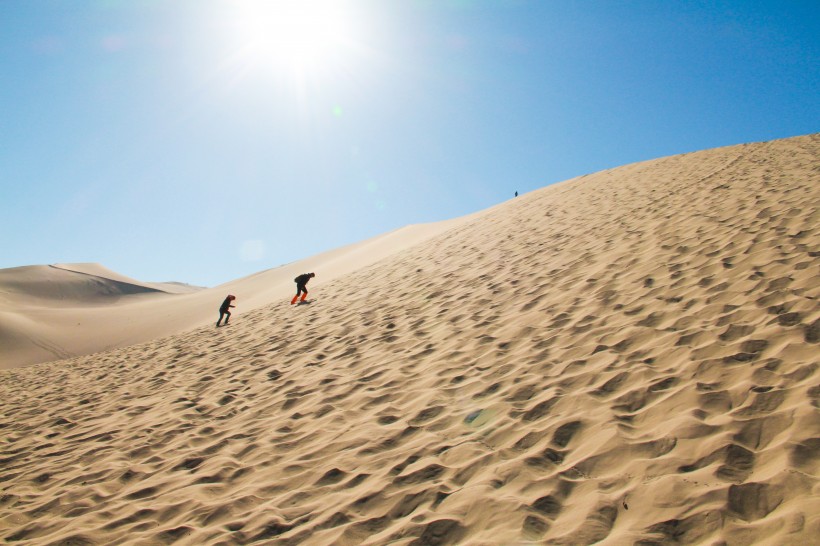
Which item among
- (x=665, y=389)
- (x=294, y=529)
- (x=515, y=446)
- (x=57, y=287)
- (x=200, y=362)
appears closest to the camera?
(x=294, y=529)

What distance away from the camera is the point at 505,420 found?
3314mm

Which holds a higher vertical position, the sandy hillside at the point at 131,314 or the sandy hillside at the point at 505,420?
the sandy hillside at the point at 131,314

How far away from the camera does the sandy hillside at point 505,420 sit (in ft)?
7.65

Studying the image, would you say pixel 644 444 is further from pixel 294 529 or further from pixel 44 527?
pixel 44 527

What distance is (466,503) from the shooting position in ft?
8.27

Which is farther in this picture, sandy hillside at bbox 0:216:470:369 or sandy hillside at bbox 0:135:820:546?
sandy hillside at bbox 0:216:470:369

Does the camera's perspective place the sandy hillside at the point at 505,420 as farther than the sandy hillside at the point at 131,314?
No

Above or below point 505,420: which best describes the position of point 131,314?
above

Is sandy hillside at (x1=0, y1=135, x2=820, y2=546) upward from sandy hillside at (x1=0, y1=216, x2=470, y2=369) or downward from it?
downward

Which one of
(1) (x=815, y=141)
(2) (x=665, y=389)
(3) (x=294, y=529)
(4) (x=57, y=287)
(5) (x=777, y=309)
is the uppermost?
(4) (x=57, y=287)

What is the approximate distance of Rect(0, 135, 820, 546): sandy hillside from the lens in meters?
2.33

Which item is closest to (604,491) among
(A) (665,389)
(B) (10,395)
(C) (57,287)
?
(A) (665,389)

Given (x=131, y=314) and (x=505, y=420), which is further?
(x=131, y=314)

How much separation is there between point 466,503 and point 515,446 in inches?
23.9
